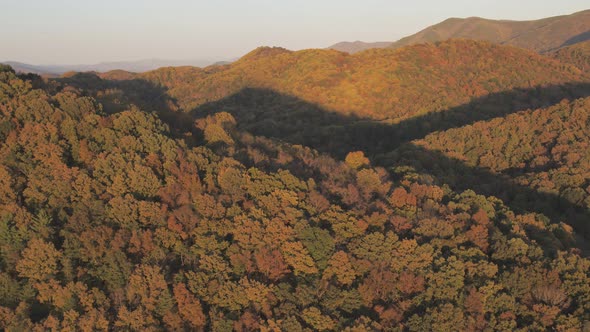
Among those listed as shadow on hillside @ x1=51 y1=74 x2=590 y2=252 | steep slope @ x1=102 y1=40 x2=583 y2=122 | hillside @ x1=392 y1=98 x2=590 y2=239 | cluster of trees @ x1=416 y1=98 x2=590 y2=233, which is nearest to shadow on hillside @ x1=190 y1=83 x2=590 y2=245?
shadow on hillside @ x1=51 y1=74 x2=590 y2=252

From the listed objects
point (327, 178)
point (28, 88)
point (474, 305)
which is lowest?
point (474, 305)

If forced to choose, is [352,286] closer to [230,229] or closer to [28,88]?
[230,229]

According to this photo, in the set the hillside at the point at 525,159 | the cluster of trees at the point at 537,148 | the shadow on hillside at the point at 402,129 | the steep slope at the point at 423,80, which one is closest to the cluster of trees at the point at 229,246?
the shadow on hillside at the point at 402,129

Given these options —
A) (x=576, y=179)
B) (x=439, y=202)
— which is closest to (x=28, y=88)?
(x=439, y=202)

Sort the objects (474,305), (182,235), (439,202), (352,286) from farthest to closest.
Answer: (439,202), (182,235), (352,286), (474,305)

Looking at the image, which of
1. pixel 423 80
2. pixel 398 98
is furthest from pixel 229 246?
pixel 423 80

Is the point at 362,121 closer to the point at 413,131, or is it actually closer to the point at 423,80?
the point at 413,131
